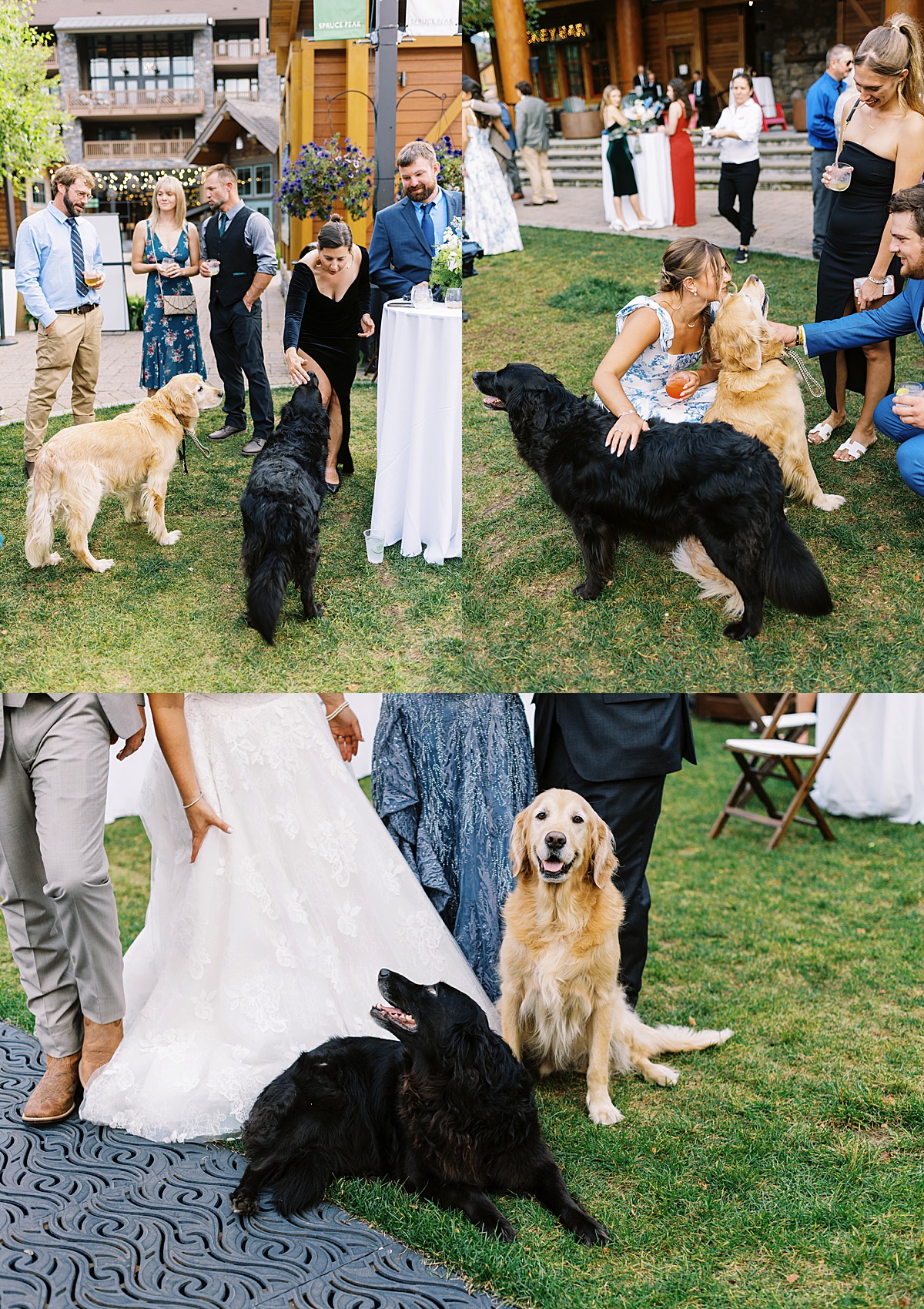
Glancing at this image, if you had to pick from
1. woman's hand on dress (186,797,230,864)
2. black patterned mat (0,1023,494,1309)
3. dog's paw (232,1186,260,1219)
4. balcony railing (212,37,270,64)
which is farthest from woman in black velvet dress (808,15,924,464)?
dog's paw (232,1186,260,1219)

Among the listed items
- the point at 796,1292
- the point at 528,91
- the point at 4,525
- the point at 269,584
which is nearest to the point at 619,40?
the point at 528,91

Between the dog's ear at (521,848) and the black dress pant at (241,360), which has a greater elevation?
the black dress pant at (241,360)

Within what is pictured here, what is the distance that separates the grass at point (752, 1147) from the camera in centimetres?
274

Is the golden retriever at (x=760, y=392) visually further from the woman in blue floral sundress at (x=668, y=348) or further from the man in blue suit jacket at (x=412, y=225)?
the man in blue suit jacket at (x=412, y=225)

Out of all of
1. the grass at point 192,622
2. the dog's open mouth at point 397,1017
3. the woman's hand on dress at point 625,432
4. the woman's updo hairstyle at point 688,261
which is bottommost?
the dog's open mouth at point 397,1017

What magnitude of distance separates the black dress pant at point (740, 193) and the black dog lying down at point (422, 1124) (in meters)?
2.24

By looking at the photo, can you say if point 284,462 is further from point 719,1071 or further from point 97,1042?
point 719,1071

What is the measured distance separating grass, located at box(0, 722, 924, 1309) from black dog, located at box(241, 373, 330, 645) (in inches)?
65.4

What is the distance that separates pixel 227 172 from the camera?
2.90 meters

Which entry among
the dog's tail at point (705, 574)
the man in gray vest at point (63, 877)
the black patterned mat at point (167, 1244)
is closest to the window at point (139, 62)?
the man in gray vest at point (63, 877)

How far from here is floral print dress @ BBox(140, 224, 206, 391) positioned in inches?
117

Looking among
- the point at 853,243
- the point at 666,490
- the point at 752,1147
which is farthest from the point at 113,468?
the point at 752,1147

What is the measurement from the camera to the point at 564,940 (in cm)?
343

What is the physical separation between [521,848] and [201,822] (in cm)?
100
